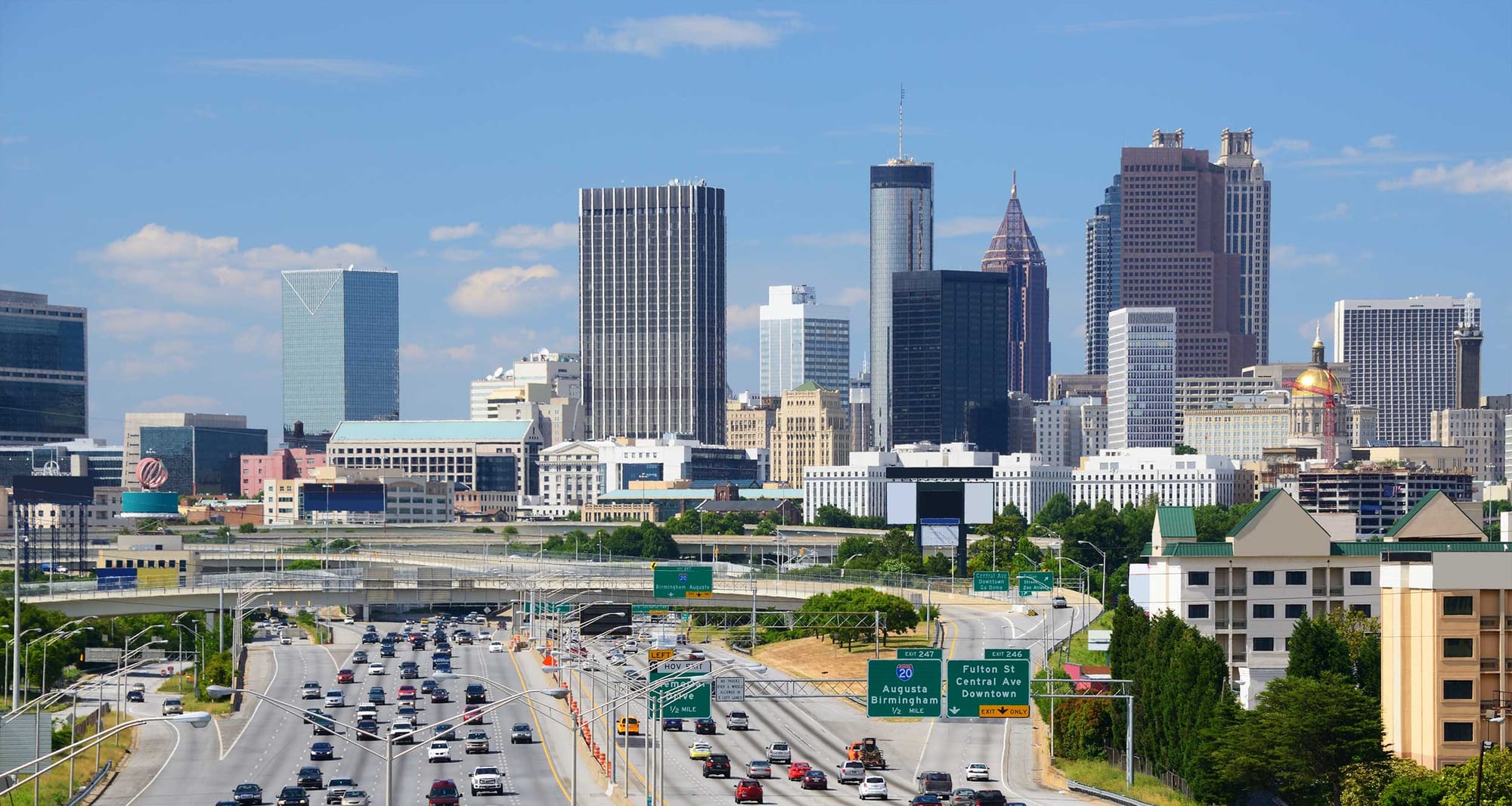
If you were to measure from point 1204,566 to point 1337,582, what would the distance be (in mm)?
7926

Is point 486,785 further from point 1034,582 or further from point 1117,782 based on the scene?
point 1034,582

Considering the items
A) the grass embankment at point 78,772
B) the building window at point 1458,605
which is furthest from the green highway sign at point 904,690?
the grass embankment at point 78,772

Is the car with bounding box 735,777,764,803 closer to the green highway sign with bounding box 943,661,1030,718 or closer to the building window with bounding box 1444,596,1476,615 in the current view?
the green highway sign with bounding box 943,661,1030,718

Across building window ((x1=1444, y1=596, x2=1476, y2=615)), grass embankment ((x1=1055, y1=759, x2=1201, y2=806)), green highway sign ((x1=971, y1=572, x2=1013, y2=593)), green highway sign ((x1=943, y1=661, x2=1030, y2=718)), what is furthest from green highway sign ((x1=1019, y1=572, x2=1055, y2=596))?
building window ((x1=1444, y1=596, x2=1476, y2=615))

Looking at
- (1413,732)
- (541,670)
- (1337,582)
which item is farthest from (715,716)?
(1413,732)

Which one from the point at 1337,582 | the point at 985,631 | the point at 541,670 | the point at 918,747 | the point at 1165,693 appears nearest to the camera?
the point at 1165,693

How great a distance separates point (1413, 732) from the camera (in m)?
101

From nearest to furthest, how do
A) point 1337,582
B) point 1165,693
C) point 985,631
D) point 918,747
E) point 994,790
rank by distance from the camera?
point 994,790 → point 1165,693 → point 918,747 → point 1337,582 → point 985,631

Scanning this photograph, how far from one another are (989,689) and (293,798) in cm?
3061

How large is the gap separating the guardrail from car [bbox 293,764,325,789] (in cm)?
3430

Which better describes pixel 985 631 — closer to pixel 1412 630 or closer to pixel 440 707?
pixel 440 707

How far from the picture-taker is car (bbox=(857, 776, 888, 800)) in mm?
102562

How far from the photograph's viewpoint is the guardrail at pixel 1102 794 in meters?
102

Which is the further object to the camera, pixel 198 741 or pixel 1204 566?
pixel 1204 566
